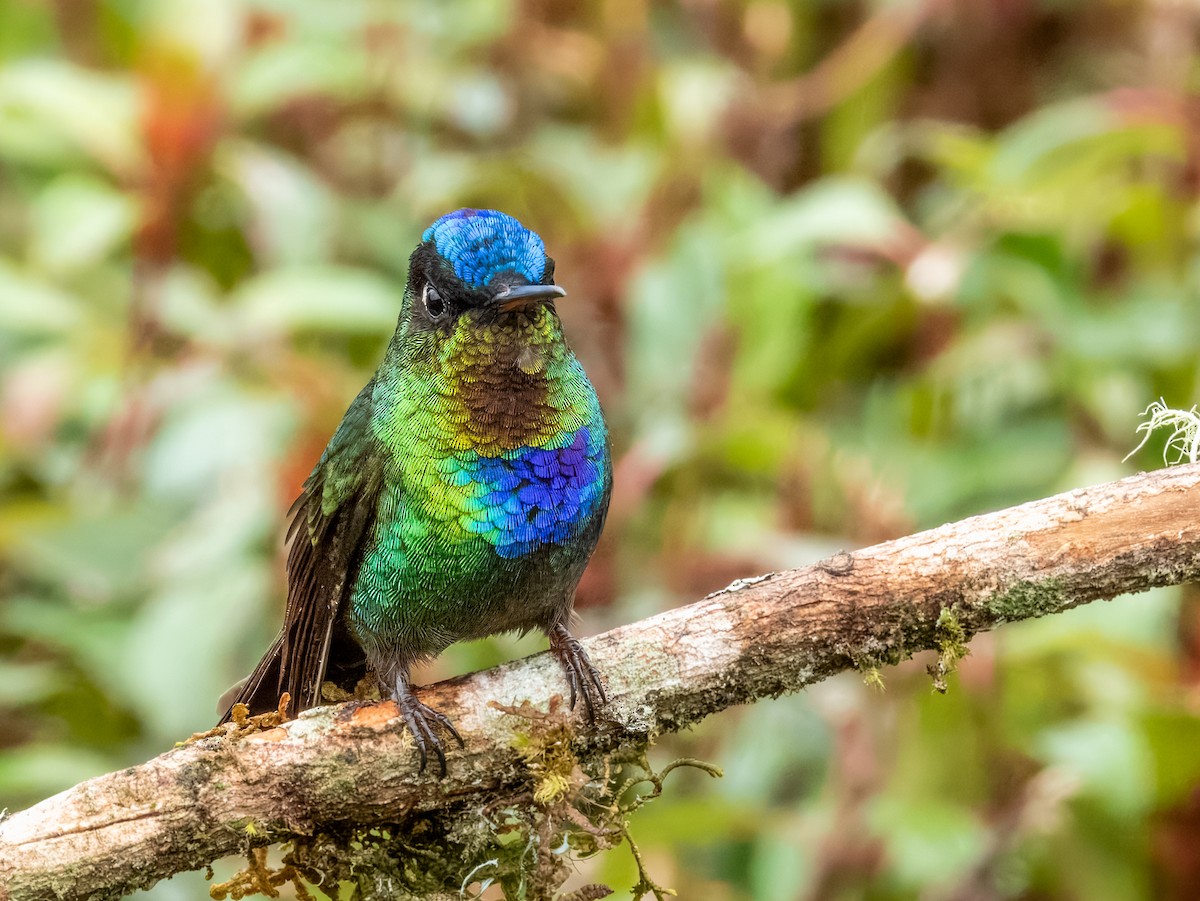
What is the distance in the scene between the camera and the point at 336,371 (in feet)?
15.9

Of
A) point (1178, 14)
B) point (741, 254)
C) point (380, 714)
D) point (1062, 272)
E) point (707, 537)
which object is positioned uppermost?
point (1178, 14)

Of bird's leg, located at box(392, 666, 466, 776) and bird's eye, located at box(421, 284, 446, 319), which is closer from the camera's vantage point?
bird's leg, located at box(392, 666, 466, 776)

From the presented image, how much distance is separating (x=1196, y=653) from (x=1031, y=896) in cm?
92

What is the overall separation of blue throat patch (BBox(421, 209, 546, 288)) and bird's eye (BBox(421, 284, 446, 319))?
0.09 meters

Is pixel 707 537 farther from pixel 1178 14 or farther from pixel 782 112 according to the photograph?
pixel 1178 14

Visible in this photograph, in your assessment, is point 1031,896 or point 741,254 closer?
point 1031,896

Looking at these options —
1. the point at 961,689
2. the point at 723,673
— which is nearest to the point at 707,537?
the point at 961,689

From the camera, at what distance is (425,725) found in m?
2.61

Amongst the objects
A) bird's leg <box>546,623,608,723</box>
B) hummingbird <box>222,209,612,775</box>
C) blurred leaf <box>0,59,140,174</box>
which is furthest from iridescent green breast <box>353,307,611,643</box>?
blurred leaf <box>0,59,140,174</box>

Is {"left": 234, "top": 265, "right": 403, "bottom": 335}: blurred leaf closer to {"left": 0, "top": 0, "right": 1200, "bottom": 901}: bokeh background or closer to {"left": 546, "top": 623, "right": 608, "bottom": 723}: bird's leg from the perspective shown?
{"left": 0, "top": 0, "right": 1200, "bottom": 901}: bokeh background

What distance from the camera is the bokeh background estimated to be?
4.13 meters

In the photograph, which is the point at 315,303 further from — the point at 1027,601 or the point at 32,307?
the point at 1027,601

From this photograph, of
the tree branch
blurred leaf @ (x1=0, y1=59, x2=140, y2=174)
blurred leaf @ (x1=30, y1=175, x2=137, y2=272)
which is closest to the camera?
the tree branch

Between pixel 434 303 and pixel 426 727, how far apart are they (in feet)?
2.98
